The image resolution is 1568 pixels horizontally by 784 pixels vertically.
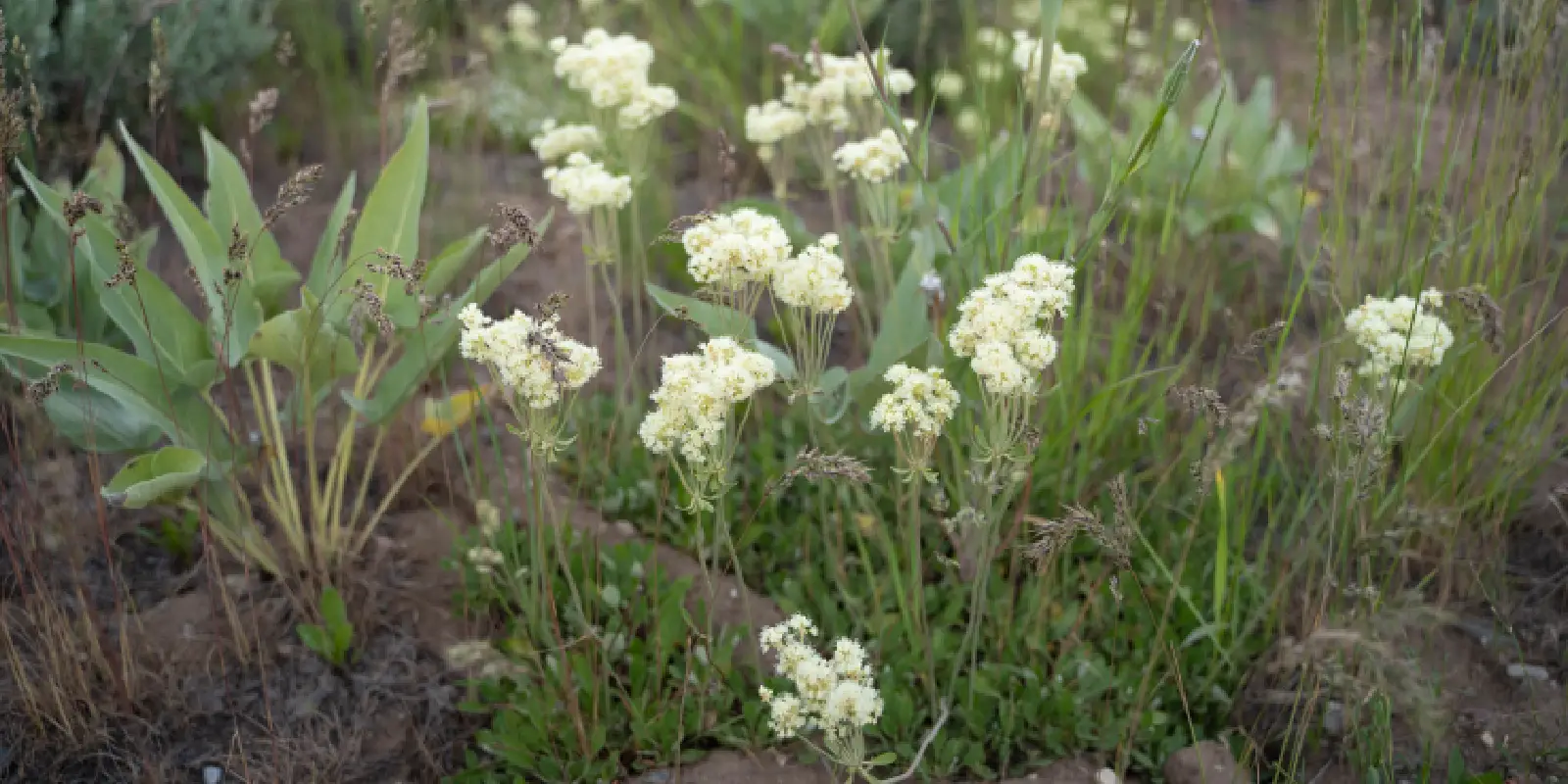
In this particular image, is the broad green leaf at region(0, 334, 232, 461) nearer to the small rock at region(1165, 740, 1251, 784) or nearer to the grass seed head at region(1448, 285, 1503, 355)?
the small rock at region(1165, 740, 1251, 784)

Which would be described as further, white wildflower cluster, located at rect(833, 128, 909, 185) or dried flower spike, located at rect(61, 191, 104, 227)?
white wildflower cluster, located at rect(833, 128, 909, 185)

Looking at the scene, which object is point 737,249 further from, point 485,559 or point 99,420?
point 99,420

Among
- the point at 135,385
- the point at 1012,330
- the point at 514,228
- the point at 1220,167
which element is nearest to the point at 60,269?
the point at 135,385

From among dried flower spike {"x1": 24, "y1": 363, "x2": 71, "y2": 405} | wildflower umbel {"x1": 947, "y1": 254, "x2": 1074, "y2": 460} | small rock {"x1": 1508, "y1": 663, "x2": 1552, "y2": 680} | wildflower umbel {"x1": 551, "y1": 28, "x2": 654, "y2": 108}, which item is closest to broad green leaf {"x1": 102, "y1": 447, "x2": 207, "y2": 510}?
dried flower spike {"x1": 24, "y1": 363, "x2": 71, "y2": 405}

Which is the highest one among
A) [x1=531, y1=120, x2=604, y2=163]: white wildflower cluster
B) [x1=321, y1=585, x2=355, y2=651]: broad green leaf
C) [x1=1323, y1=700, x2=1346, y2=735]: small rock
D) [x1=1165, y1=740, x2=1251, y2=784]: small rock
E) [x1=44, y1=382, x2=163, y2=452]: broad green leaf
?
[x1=531, y1=120, x2=604, y2=163]: white wildflower cluster

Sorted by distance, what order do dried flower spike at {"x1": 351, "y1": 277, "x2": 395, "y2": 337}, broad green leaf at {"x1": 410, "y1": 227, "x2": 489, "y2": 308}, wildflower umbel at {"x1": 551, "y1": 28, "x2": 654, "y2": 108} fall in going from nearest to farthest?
dried flower spike at {"x1": 351, "y1": 277, "x2": 395, "y2": 337}, broad green leaf at {"x1": 410, "y1": 227, "x2": 489, "y2": 308}, wildflower umbel at {"x1": 551, "y1": 28, "x2": 654, "y2": 108}

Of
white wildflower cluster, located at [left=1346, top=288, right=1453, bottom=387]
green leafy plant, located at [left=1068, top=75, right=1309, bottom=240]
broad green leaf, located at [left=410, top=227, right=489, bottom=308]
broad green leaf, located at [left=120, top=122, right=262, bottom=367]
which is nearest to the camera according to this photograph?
white wildflower cluster, located at [left=1346, top=288, right=1453, bottom=387]

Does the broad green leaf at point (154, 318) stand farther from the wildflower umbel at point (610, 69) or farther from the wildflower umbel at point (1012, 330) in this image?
the wildflower umbel at point (1012, 330)

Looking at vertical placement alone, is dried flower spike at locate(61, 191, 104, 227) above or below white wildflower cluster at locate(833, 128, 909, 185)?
above
